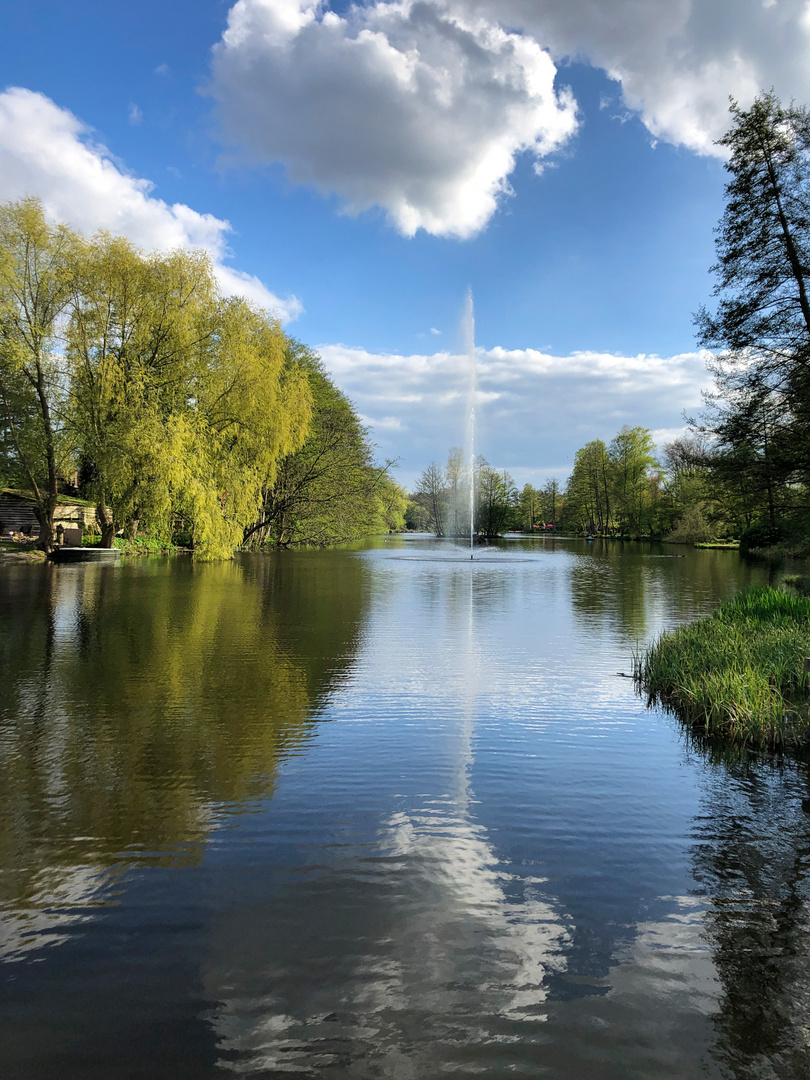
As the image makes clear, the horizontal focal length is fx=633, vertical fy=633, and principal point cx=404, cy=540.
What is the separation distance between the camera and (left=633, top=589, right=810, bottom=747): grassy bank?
7008mm

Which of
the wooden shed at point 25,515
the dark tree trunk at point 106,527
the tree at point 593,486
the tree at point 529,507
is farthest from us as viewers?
the tree at point 529,507

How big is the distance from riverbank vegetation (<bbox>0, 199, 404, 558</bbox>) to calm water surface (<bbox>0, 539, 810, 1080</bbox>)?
20.7 meters

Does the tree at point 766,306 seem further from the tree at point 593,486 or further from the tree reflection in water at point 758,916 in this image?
the tree at point 593,486

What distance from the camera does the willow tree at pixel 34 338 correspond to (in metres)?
27.2

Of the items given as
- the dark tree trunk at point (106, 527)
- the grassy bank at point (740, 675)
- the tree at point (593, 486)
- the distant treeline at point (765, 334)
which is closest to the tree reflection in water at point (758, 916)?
the grassy bank at point (740, 675)

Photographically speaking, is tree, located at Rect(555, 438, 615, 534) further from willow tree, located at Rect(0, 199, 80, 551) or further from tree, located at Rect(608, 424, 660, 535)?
willow tree, located at Rect(0, 199, 80, 551)

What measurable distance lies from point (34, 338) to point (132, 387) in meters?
4.81

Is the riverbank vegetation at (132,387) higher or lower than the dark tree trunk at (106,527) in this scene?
higher

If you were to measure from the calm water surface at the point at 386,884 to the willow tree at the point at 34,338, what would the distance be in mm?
24235

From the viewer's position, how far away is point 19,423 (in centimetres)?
2941

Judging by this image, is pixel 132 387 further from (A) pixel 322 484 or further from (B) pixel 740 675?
(B) pixel 740 675

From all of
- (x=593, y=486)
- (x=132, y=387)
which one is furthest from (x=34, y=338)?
(x=593, y=486)

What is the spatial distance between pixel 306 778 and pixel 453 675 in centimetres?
435

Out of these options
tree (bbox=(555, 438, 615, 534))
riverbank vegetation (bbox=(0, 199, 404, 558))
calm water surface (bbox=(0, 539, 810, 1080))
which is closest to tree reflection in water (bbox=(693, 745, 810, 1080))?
calm water surface (bbox=(0, 539, 810, 1080))
